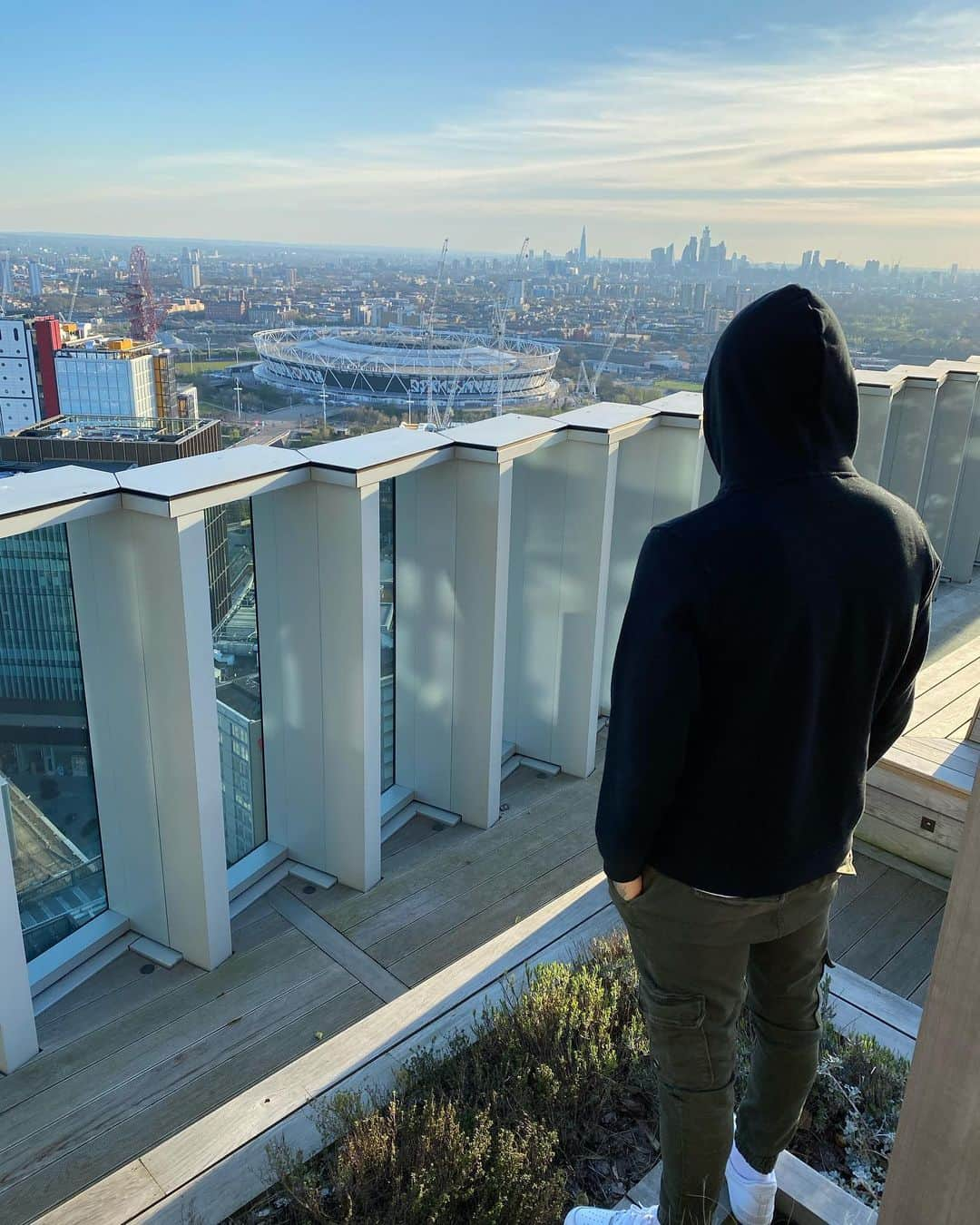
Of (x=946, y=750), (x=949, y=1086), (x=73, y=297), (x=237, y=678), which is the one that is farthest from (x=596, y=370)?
(x=73, y=297)

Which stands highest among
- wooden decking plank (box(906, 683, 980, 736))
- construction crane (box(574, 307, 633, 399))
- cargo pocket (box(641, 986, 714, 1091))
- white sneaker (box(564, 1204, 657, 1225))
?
construction crane (box(574, 307, 633, 399))

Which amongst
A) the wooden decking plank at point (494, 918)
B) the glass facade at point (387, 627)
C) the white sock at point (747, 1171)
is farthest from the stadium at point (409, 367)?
the white sock at point (747, 1171)

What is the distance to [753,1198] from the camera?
1.66m

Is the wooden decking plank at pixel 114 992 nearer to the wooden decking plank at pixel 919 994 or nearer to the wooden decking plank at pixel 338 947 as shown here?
the wooden decking plank at pixel 338 947

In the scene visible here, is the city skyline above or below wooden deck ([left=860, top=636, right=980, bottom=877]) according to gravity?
above

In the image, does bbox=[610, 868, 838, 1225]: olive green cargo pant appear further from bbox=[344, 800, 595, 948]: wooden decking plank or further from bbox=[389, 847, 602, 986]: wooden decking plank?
bbox=[344, 800, 595, 948]: wooden decking plank

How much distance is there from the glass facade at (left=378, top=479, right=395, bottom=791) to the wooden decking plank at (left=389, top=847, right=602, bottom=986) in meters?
0.96

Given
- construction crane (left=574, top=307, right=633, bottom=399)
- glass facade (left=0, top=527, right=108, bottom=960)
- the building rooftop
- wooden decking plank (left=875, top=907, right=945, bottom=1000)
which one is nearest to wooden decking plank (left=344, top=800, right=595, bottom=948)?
glass facade (left=0, top=527, right=108, bottom=960)

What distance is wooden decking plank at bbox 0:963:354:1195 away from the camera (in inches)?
99.0

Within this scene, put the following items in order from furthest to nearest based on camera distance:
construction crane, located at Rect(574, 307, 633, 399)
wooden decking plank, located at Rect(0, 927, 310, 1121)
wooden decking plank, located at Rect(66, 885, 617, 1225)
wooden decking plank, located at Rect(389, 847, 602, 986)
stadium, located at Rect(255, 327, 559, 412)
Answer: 1. stadium, located at Rect(255, 327, 559, 412)
2. construction crane, located at Rect(574, 307, 633, 399)
3. wooden decking plank, located at Rect(389, 847, 602, 986)
4. wooden decking plank, located at Rect(0, 927, 310, 1121)
5. wooden decking plank, located at Rect(66, 885, 617, 1225)

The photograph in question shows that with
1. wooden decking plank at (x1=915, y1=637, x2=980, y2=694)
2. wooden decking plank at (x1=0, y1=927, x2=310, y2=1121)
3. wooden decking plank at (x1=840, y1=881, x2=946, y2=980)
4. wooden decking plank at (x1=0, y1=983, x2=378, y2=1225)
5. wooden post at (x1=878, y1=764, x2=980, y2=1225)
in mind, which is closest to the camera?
wooden post at (x1=878, y1=764, x2=980, y2=1225)

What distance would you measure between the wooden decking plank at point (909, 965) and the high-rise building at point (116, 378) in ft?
93.7

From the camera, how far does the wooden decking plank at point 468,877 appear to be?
3566 mm

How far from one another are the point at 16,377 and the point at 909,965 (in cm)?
4343
